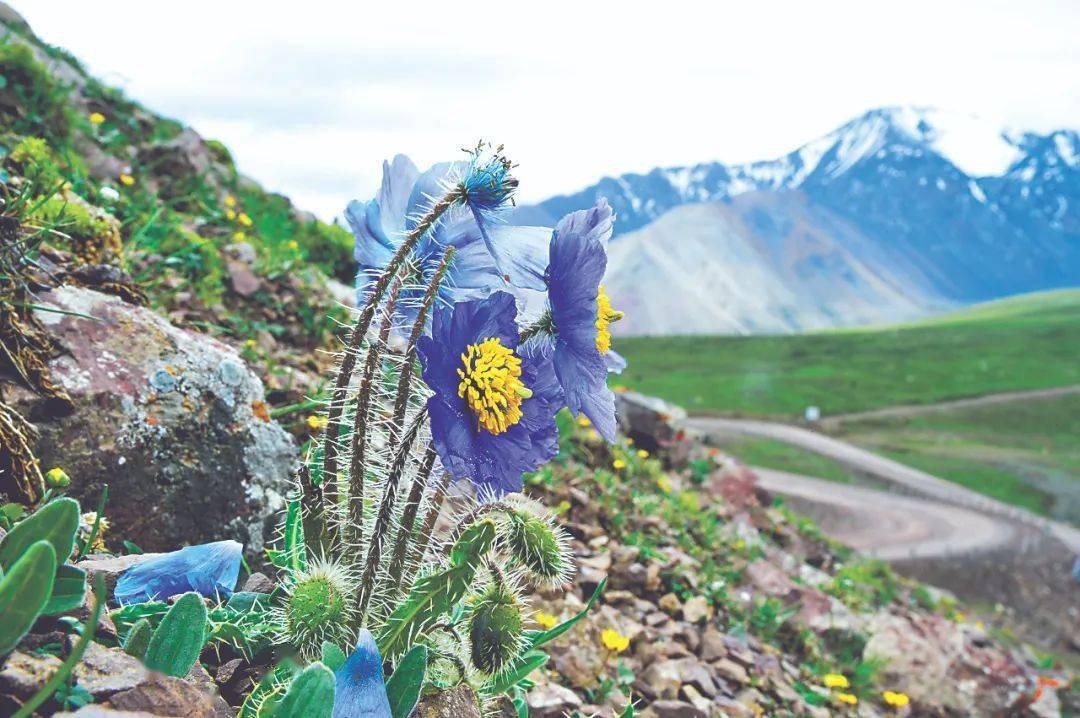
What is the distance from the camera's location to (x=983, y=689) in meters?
9.38

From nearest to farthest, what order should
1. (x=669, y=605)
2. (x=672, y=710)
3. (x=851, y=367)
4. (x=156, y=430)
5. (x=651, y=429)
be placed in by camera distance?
(x=156, y=430) → (x=672, y=710) → (x=669, y=605) → (x=651, y=429) → (x=851, y=367)

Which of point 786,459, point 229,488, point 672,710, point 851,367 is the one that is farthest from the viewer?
point 851,367

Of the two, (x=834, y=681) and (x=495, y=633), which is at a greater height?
(x=495, y=633)

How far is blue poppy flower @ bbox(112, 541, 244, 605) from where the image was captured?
2244 mm

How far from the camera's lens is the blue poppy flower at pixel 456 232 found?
7.23 feet

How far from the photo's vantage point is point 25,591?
152cm

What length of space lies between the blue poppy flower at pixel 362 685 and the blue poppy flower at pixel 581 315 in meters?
0.80

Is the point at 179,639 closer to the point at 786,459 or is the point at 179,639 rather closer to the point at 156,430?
the point at 156,430

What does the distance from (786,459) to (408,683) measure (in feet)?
144

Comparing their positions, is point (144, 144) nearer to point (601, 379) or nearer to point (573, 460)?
point (573, 460)

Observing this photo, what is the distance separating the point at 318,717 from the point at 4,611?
660 mm

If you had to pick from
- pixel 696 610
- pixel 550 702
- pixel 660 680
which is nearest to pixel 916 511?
pixel 696 610

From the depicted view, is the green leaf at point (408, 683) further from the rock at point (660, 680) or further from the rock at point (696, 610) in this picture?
the rock at point (696, 610)

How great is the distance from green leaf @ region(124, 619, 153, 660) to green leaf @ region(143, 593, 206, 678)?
5cm
